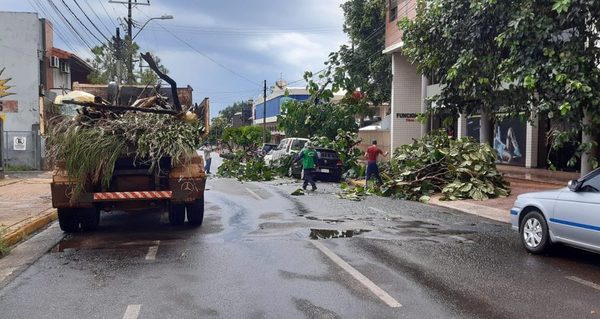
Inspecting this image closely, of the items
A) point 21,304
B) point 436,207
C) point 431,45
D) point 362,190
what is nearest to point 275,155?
point 362,190

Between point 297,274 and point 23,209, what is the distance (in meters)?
8.52

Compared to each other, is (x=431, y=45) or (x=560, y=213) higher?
(x=431, y=45)

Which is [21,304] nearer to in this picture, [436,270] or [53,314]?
[53,314]

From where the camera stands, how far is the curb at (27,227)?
912 cm

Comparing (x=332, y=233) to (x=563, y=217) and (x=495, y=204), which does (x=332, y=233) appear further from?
(x=495, y=204)

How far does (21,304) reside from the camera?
5777 millimetres

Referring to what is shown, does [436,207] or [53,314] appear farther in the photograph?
[436,207]

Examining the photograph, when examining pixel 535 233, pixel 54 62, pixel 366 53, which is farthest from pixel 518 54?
pixel 54 62

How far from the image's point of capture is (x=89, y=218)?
33.1ft

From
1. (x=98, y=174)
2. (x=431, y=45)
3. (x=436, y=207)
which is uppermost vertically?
(x=431, y=45)

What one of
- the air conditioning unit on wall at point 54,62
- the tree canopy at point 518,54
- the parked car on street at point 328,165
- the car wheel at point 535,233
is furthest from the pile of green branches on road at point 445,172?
the air conditioning unit on wall at point 54,62

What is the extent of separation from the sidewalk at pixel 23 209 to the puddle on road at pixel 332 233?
4.98 metres

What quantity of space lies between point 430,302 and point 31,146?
2553cm

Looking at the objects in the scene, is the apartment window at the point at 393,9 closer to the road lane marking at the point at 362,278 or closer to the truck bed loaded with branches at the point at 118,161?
the truck bed loaded with branches at the point at 118,161
